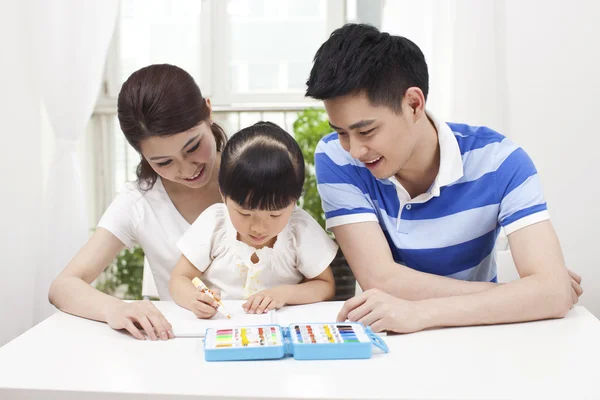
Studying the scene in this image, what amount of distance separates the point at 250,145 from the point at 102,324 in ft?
1.64

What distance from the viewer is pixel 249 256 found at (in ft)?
5.12

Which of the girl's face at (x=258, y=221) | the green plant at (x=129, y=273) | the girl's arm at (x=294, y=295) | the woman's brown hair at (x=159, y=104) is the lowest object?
the green plant at (x=129, y=273)

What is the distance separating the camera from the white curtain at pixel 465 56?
105 inches

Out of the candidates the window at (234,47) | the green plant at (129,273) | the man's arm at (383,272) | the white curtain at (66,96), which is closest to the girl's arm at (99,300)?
the man's arm at (383,272)

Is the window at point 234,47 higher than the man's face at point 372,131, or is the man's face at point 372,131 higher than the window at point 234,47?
the window at point 234,47

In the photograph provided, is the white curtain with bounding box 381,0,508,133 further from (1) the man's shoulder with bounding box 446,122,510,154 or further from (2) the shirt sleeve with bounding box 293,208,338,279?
(2) the shirt sleeve with bounding box 293,208,338,279

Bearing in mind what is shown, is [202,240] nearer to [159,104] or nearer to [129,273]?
[159,104]

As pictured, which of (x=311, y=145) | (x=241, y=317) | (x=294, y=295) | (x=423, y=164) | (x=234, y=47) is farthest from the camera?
(x=234, y=47)

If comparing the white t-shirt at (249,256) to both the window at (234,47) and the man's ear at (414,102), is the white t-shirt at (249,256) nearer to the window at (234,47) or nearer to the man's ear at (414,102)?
Answer: the man's ear at (414,102)

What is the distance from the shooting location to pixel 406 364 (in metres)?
1.07

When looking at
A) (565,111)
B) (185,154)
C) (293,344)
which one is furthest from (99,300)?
(565,111)

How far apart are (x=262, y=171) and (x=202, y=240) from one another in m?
0.27

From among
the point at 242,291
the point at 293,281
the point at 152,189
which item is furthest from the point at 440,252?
the point at 152,189

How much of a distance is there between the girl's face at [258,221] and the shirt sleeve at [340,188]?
15 cm
